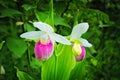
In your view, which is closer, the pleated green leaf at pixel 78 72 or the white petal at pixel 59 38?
the white petal at pixel 59 38

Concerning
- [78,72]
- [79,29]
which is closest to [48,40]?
[79,29]

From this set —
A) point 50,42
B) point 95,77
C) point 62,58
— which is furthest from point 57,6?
point 95,77

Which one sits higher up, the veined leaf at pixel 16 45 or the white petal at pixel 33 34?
the white petal at pixel 33 34

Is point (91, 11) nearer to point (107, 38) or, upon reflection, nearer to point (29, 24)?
point (29, 24)

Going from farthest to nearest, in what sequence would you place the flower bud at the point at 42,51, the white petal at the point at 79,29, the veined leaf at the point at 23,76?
the veined leaf at the point at 23,76 → the white petal at the point at 79,29 → the flower bud at the point at 42,51

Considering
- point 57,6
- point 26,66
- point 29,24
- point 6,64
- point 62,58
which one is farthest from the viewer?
point 6,64

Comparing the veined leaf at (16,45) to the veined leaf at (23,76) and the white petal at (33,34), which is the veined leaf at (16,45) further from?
the white petal at (33,34)

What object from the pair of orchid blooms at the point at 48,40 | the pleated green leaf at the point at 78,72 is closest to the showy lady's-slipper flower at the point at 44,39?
the pair of orchid blooms at the point at 48,40
